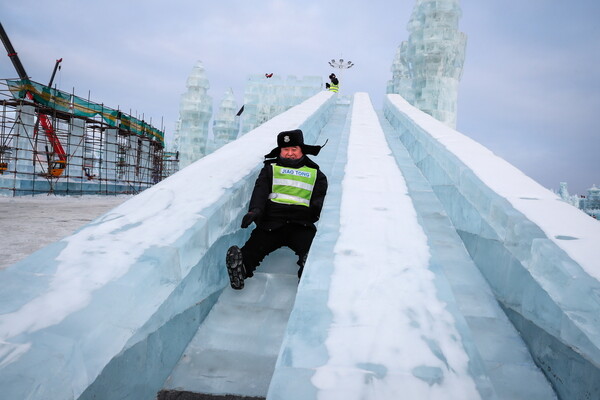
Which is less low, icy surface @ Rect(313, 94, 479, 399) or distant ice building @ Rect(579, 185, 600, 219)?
icy surface @ Rect(313, 94, 479, 399)

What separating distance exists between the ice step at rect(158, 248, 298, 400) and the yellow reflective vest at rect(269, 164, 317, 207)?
597 millimetres

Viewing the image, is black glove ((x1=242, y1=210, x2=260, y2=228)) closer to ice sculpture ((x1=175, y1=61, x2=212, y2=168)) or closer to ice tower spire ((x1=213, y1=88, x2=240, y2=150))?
ice sculpture ((x1=175, y1=61, x2=212, y2=168))

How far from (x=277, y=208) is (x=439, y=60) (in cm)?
1158

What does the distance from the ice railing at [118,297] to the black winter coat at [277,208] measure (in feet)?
0.67

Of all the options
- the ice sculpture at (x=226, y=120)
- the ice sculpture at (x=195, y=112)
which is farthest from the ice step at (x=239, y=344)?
the ice sculpture at (x=226, y=120)

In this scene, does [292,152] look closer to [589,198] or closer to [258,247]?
[258,247]

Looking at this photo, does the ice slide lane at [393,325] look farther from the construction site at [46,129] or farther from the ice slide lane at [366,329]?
the construction site at [46,129]

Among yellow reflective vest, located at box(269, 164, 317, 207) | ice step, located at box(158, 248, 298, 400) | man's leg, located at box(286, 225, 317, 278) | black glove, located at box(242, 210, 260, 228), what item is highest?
yellow reflective vest, located at box(269, 164, 317, 207)

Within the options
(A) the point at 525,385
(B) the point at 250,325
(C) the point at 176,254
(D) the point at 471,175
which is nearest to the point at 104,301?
(C) the point at 176,254

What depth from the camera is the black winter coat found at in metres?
2.66

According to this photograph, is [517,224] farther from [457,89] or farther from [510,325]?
[457,89]

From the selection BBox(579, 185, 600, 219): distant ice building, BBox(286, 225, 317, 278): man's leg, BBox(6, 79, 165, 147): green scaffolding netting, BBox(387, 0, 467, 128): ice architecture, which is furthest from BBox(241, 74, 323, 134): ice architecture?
BBox(579, 185, 600, 219): distant ice building

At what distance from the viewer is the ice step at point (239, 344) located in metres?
1.62

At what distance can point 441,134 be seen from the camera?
438 cm
